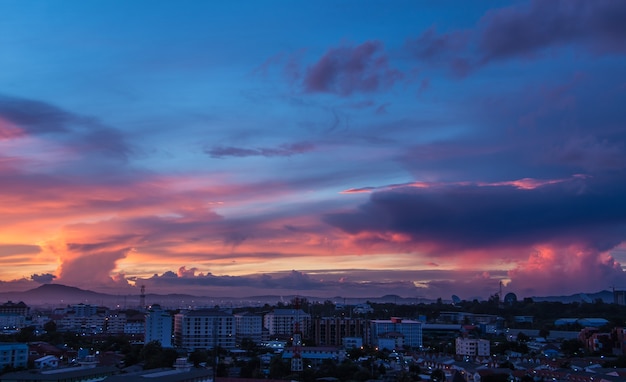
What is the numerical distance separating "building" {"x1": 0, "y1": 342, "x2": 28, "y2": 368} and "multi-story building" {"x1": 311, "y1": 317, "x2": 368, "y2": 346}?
644 inches

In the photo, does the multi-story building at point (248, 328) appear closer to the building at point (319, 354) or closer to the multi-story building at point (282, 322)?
the multi-story building at point (282, 322)

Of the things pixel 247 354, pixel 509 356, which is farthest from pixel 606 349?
pixel 247 354

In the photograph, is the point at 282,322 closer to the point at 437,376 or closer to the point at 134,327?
the point at 134,327

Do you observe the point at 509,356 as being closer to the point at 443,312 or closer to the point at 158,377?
the point at 158,377

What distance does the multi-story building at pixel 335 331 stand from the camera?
1318 inches

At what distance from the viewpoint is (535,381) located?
18.1m

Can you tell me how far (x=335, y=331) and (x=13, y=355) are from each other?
17.4 metres

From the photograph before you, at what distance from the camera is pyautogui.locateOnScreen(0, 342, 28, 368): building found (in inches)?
767

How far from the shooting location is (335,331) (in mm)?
33562

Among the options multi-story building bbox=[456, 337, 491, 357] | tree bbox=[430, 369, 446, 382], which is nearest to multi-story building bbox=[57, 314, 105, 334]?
multi-story building bbox=[456, 337, 491, 357]

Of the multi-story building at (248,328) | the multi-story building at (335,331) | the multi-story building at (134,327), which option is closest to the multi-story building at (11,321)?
the multi-story building at (134,327)

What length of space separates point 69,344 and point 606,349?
22874 millimetres

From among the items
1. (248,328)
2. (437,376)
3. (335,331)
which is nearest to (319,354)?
(437,376)

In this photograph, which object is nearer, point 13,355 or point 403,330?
point 13,355
